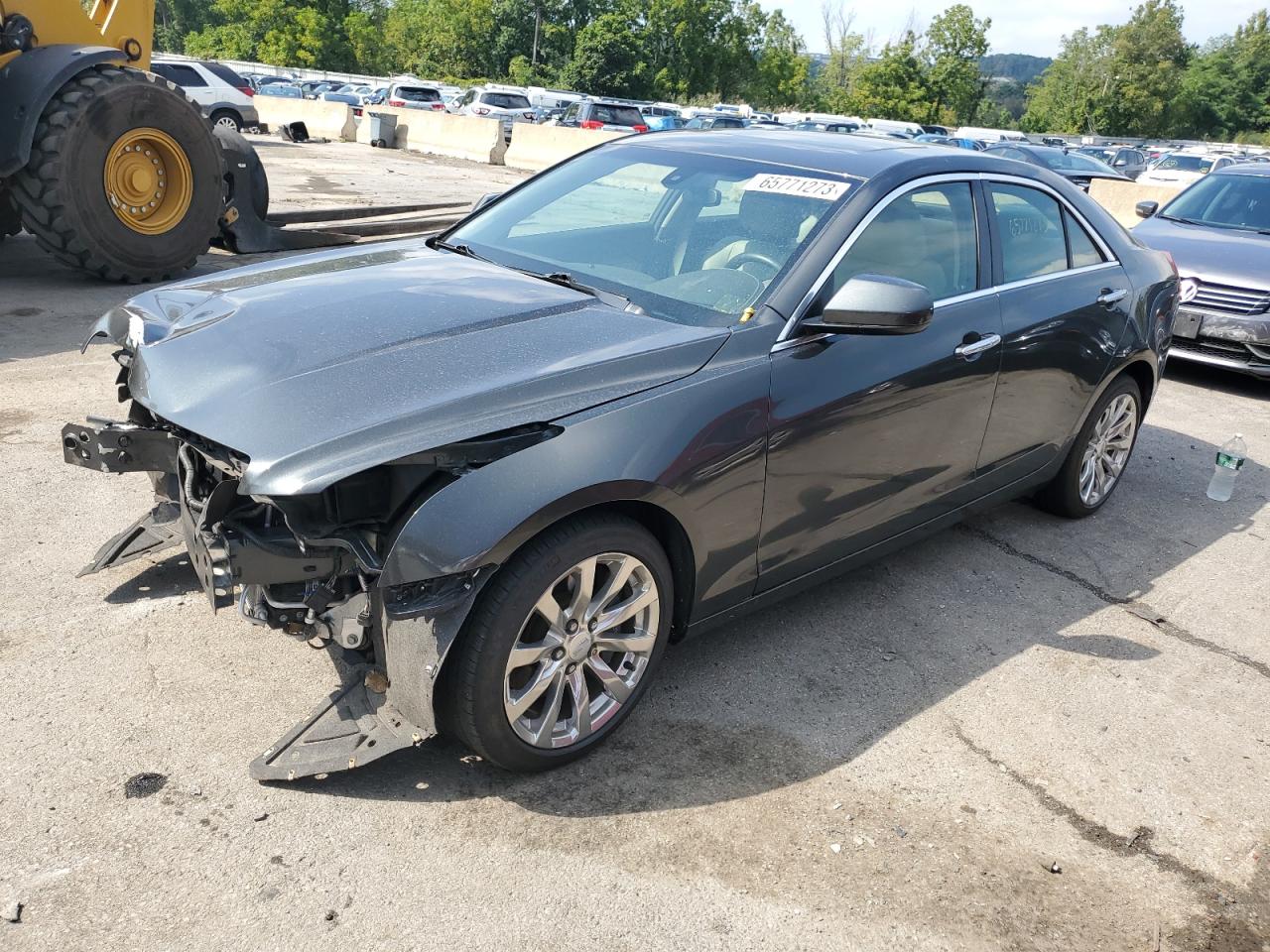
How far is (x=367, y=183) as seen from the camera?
59.6ft

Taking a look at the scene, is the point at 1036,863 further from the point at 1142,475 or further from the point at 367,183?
the point at 367,183

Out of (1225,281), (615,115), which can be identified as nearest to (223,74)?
(615,115)

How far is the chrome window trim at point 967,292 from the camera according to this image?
3469 millimetres

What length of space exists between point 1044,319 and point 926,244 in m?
0.85

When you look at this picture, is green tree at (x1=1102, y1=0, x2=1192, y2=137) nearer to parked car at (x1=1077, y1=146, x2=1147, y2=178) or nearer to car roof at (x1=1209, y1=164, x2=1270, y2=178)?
parked car at (x1=1077, y1=146, x2=1147, y2=178)

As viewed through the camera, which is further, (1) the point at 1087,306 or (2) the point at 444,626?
(1) the point at 1087,306

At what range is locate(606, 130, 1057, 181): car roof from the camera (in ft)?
13.0

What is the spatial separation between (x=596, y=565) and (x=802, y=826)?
0.96 m

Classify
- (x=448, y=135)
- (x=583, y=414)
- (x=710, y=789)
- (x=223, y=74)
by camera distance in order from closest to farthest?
(x=583, y=414), (x=710, y=789), (x=223, y=74), (x=448, y=135)

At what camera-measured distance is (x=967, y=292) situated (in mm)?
4191

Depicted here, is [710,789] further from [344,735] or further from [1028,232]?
[1028,232]

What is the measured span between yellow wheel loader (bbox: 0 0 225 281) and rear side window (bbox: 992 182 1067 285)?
21.8 feet

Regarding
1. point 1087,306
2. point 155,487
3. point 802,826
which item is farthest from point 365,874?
point 1087,306

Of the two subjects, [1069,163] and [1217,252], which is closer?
[1217,252]
